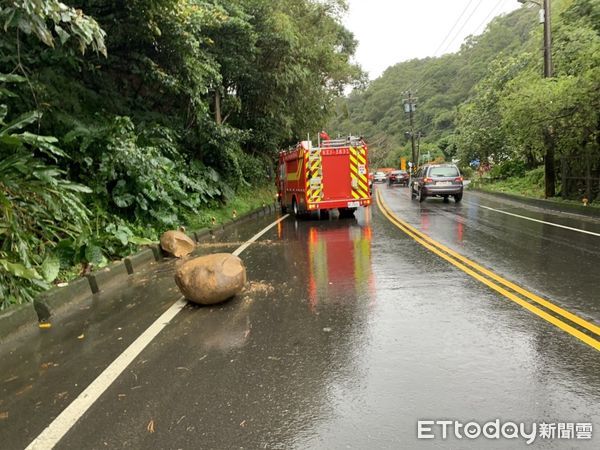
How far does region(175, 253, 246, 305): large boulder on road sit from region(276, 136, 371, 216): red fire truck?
1005cm

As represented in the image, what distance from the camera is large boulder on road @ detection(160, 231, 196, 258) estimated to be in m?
11.0

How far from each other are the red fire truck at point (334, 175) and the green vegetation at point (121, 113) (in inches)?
133

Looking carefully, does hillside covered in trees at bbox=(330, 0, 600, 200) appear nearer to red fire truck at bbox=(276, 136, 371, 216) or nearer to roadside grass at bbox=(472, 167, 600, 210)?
roadside grass at bbox=(472, 167, 600, 210)

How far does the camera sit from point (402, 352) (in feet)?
15.4

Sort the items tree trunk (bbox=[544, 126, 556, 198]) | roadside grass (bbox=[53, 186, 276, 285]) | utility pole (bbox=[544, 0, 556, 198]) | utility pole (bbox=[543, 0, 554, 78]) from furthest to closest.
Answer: tree trunk (bbox=[544, 126, 556, 198]) < utility pole (bbox=[543, 0, 554, 78]) < utility pole (bbox=[544, 0, 556, 198]) < roadside grass (bbox=[53, 186, 276, 285])

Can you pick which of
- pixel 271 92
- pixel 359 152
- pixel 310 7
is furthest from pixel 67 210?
pixel 310 7

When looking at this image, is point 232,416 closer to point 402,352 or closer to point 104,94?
point 402,352

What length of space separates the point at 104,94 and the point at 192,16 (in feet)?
11.0

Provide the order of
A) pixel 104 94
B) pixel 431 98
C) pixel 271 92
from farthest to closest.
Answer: pixel 431 98
pixel 271 92
pixel 104 94

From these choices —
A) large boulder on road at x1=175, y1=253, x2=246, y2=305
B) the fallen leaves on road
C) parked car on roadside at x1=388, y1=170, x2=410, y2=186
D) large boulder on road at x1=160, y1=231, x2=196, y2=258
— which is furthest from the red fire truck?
parked car on roadside at x1=388, y1=170, x2=410, y2=186

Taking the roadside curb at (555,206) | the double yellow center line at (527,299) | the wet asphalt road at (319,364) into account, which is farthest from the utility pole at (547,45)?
the wet asphalt road at (319,364)

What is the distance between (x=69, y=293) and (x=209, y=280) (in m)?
2.15

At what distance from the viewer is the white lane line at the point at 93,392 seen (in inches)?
139

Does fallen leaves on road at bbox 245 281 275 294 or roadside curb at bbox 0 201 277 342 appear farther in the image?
fallen leaves on road at bbox 245 281 275 294
